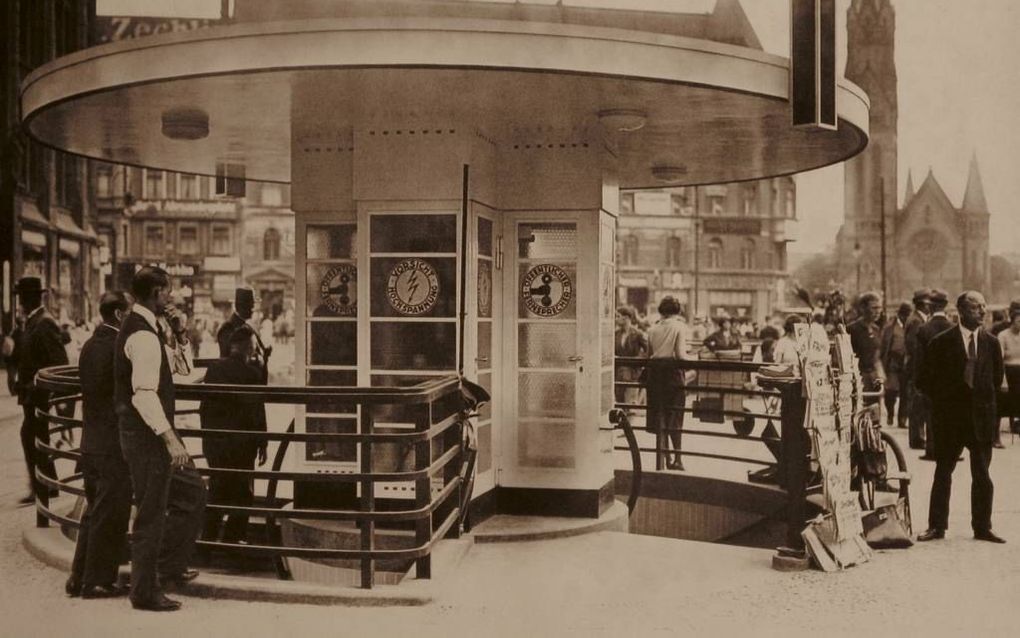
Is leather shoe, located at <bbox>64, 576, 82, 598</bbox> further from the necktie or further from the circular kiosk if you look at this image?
the necktie

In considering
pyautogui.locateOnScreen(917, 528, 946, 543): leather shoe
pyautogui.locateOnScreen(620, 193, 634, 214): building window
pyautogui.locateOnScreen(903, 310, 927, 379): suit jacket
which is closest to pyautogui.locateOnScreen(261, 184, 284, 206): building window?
pyautogui.locateOnScreen(620, 193, 634, 214): building window

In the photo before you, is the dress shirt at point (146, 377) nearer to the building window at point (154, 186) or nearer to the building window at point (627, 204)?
the building window at point (627, 204)

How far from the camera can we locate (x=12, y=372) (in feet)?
40.2

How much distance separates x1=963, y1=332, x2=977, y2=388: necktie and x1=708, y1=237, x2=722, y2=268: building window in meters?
56.0

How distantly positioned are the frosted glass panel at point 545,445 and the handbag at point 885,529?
2.18m

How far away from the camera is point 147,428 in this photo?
5199mm

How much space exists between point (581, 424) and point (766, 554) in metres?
1.77

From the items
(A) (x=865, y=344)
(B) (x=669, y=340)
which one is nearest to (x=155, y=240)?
(B) (x=669, y=340)

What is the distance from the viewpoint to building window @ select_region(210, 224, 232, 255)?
5894cm

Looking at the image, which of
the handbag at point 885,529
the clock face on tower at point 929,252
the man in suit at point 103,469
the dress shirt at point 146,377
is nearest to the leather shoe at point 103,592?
the man in suit at point 103,469

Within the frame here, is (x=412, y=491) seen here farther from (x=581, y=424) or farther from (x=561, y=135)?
(x=561, y=135)

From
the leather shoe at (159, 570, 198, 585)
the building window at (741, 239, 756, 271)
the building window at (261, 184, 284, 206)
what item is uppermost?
the building window at (261, 184, 284, 206)

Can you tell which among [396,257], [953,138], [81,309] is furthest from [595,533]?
[81,309]

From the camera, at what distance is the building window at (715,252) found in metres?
62.7
